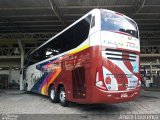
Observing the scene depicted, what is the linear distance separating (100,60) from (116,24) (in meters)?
1.71

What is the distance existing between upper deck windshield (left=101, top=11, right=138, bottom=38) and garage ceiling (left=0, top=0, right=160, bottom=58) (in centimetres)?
567

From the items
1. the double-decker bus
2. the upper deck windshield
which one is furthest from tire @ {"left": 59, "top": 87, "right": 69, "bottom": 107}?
the upper deck windshield

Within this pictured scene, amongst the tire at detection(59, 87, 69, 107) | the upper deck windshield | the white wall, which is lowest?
the tire at detection(59, 87, 69, 107)

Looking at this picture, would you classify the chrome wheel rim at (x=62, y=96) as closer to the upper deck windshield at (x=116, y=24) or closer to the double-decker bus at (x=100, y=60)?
the double-decker bus at (x=100, y=60)

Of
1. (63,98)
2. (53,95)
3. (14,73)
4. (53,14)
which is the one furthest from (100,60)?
(14,73)

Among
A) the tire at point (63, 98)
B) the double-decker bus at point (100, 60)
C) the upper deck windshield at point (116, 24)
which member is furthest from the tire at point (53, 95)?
the upper deck windshield at point (116, 24)

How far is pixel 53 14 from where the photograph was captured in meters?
17.2

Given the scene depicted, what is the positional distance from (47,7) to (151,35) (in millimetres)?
11591

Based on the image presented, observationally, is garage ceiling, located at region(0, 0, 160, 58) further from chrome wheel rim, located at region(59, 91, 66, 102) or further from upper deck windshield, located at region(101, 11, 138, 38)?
chrome wheel rim, located at region(59, 91, 66, 102)

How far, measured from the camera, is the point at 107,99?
27.3 feet

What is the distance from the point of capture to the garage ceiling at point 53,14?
1518 cm

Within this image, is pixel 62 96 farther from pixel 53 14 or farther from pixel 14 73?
pixel 14 73

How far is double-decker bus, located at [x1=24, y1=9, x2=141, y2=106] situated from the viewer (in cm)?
833

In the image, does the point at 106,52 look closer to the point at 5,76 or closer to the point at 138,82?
the point at 138,82
